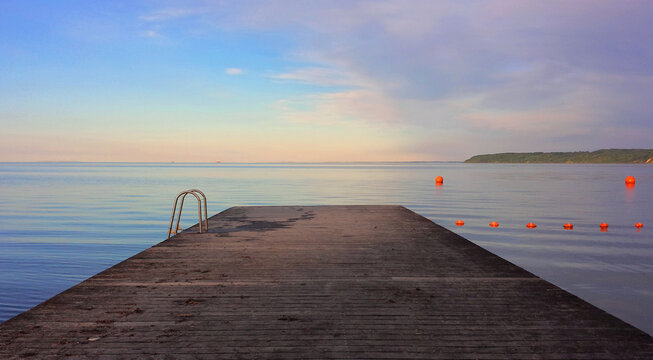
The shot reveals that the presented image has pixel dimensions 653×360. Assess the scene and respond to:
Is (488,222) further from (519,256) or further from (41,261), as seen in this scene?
(41,261)

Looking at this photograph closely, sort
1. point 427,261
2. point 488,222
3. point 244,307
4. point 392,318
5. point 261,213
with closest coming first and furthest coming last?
1. point 392,318
2. point 244,307
3. point 427,261
4. point 261,213
5. point 488,222

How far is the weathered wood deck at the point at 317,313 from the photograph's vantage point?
3289 mm

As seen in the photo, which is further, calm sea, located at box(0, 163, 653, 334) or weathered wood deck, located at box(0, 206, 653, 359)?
calm sea, located at box(0, 163, 653, 334)

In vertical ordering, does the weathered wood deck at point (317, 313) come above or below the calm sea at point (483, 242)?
above

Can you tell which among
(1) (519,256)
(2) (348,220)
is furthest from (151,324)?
(1) (519,256)

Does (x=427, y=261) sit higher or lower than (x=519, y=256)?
higher

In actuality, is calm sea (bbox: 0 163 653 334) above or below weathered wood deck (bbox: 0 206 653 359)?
below

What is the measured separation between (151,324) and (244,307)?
896mm

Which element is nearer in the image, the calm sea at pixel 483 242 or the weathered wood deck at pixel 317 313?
the weathered wood deck at pixel 317 313

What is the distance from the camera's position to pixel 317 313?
4.06m

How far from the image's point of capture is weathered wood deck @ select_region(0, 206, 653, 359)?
129 inches

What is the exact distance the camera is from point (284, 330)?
11.9ft

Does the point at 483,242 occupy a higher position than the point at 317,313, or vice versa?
the point at 317,313

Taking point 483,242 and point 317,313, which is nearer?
point 317,313
